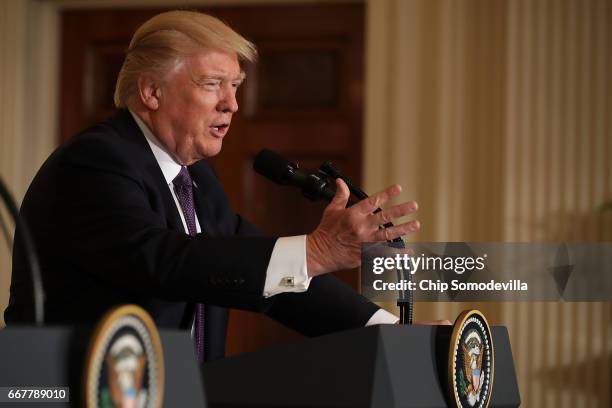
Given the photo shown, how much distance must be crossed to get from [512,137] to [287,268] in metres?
2.75

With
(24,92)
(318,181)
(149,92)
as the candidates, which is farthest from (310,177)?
(24,92)

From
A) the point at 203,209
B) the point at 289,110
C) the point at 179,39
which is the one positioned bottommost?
the point at 203,209

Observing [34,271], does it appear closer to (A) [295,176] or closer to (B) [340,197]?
(B) [340,197]

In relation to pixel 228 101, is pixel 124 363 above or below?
below

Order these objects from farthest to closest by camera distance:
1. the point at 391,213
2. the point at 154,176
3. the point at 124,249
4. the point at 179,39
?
the point at 179,39 < the point at 154,176 < the point at 124,249 < the point at 391,213

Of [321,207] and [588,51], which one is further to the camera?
[321,207]

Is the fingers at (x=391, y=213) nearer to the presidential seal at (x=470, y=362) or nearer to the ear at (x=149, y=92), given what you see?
the presidential seal at (x=470, y=362)

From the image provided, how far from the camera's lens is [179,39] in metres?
1.78

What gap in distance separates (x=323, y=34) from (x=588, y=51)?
45.2 inches

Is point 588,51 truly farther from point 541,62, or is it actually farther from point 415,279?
point 415,279

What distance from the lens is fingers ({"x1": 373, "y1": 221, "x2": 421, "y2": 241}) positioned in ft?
4.23

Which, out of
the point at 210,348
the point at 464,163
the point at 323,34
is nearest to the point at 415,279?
the point at 210,348

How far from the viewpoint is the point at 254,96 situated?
444 cm

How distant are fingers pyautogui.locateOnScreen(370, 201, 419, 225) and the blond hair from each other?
62 centimetres
